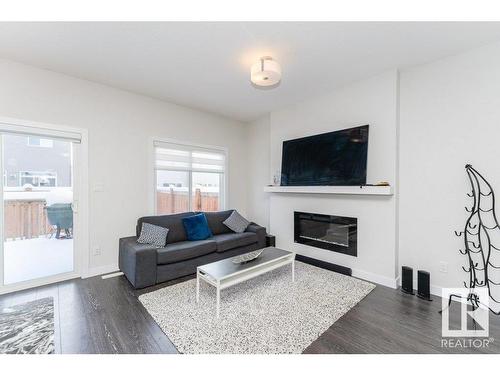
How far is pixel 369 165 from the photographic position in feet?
10.1

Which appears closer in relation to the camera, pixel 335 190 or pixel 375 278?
pixel 375 278

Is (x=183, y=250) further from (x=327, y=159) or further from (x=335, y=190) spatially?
(x=327, y=159)

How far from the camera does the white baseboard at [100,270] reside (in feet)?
10.3

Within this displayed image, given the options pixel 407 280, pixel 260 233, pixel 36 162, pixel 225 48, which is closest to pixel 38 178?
pixel 36 162

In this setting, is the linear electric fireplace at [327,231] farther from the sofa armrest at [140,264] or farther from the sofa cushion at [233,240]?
the sofa armrest at [140,264]

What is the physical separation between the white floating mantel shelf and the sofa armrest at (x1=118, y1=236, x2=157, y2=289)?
7.46ft

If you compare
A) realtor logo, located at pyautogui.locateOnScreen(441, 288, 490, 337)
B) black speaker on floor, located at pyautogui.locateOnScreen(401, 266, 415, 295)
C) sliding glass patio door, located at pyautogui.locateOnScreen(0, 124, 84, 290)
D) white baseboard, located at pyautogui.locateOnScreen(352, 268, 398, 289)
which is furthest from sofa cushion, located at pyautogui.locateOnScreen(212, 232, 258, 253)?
realtor logo, located at pyautogui.locateOnScreen(441, 288, 490, 337)

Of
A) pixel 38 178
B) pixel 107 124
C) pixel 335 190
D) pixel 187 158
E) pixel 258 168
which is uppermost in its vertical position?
pixel 107 124

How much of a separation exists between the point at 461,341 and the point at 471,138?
200 centimetres

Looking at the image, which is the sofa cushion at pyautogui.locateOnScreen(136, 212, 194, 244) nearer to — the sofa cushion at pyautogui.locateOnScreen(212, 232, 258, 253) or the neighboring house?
the sofa cushion at pyautogui.locateOnScreen(212, 232, 258, 253)

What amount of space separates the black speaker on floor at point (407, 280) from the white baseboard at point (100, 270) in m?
3.93

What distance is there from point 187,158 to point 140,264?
2.15 m

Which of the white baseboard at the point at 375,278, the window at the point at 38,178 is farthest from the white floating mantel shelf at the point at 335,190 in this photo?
the window at the point at 38,178
